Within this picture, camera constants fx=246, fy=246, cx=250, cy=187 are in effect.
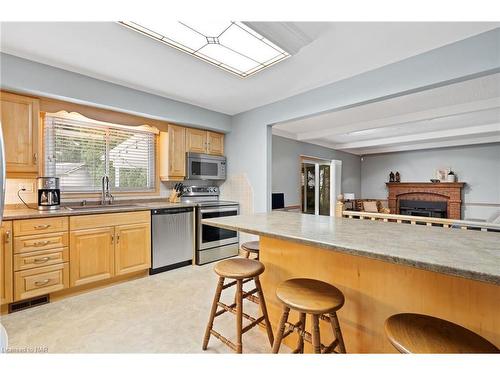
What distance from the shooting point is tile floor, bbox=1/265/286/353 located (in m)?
1.75

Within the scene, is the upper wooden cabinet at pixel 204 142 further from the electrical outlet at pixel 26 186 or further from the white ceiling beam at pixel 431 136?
the white ceiling beam at pixel 431 136

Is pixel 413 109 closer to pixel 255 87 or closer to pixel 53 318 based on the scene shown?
pixel 255 87

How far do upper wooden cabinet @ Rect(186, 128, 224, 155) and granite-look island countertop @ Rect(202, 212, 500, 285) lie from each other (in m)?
2.37

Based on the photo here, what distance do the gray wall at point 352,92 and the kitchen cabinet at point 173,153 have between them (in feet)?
2.67

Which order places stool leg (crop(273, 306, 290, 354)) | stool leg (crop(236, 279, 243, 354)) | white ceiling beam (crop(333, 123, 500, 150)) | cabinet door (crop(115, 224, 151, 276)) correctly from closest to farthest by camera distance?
1. stool leg (crop(273, 306, 290, 354))
2. stool leg (crop(236, 279, 243, 354))
3. cabinet door (crop(115, 224, 151, 276))
4. white ceiling beam (crop(333, 123, 500, 150))

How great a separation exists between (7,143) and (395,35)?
3.53 meters

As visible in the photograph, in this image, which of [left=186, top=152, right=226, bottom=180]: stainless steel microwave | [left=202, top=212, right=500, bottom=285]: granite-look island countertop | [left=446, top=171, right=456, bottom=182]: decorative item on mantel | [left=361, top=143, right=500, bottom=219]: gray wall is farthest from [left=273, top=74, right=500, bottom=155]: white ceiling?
[left=202, top=212, right=500, bottom=285]: granite-look island countertop

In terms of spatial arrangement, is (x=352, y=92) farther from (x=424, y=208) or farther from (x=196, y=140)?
(x=424, y=208)

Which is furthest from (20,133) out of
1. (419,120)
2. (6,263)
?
(419,120)

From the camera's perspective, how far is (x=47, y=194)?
2586 mm

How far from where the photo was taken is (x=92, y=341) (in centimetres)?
179

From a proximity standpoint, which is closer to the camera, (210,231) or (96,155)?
(96,155)

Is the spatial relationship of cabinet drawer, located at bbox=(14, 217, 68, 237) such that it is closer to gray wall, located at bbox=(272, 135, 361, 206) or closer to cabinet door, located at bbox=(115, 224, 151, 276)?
cabinet door, located at bbox=(115, 224, 151, 276)

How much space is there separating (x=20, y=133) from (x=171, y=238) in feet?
6.24
